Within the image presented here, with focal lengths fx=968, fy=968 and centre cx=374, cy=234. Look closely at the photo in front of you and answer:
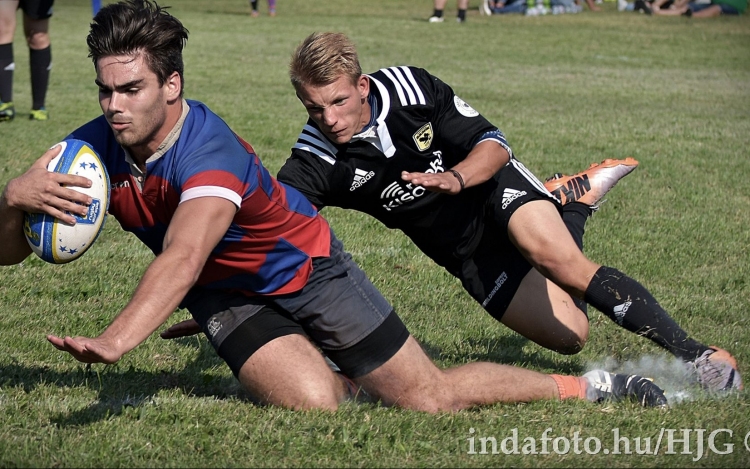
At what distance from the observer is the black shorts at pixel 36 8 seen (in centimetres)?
1023

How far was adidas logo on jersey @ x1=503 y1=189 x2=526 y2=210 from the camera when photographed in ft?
15.7

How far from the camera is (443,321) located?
5.64 m

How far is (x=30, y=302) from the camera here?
18.5ft

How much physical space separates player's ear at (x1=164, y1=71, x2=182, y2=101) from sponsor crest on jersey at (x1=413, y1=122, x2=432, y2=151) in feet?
4.32

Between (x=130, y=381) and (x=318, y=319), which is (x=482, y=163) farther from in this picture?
(x=130, y=381)

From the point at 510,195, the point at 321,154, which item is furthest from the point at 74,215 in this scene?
the point at 510,195

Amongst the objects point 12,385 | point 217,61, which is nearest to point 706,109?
point 217,61

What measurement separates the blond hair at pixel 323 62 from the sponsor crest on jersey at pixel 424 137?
42 cm

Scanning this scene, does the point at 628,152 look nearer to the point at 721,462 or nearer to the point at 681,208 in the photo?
the point at 681,208

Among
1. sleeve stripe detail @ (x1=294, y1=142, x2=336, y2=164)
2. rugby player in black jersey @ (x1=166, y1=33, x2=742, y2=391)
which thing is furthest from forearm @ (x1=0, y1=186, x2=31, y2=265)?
sleeve stripe detail @ (x1=294, y1=142, x2=336, y2=164)

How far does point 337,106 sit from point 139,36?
1138 mm

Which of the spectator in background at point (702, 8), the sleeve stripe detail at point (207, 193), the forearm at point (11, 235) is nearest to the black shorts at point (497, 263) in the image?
the sleeve stripe detail at point (207, 193)

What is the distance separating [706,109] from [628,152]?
377 cm

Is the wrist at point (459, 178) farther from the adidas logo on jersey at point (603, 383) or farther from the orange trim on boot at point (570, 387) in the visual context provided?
the adidas logo on jersey at point (603, 383)
